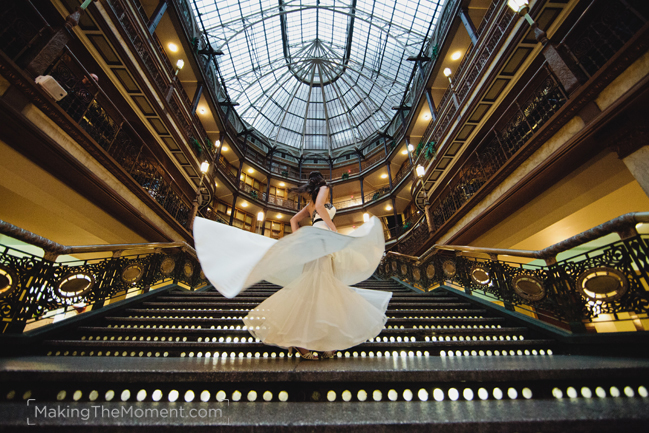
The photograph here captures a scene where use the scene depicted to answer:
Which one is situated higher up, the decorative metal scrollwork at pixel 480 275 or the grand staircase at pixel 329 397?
the decorative metal scrollwork at pixel 480 275

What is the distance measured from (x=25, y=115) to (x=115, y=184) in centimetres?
215

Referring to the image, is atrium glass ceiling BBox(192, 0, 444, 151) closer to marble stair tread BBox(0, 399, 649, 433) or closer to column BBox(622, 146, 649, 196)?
column BBox(622, 146, 649, 196)

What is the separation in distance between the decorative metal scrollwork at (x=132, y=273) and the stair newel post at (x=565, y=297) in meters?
5.70

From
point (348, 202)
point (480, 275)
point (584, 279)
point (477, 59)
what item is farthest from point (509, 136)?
point (348, 202)

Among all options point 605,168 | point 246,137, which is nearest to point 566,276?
point 605,168

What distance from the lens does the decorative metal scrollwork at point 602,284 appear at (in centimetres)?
226

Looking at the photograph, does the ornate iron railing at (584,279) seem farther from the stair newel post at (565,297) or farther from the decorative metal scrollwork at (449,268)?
the decorative metal scrollwork at (449,268)

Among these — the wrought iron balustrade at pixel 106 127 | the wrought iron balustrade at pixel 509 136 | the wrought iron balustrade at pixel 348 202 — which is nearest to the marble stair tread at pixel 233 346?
the wrought iron balustrade at pixel 509 136

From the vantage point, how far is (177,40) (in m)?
11.3

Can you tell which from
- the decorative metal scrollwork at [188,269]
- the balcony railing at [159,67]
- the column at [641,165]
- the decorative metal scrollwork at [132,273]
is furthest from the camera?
the balcony railing at [159,67]

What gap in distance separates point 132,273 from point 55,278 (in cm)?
117

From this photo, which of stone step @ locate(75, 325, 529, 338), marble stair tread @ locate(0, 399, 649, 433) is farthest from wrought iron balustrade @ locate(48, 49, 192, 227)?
marble stair tread @ locate(0, 399, 649, 433)

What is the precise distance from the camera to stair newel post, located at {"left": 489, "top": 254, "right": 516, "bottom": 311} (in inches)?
138

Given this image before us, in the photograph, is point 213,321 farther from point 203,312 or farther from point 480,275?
point 480,275
